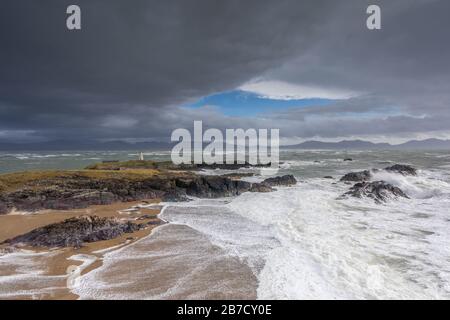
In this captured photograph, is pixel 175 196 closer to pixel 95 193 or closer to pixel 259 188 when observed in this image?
pixel 95 193

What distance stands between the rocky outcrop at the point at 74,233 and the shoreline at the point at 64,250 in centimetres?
26

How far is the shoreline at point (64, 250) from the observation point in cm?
632

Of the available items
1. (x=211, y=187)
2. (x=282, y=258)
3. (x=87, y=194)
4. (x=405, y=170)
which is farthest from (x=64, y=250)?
(x=405, y=170)

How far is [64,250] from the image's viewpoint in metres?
8.63

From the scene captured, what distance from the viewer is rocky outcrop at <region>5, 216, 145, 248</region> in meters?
9.12

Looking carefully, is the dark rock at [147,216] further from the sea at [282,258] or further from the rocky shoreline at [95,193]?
the rocky shoreline at [95,193]

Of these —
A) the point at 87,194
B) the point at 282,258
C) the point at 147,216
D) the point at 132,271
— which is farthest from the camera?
the point at 87,194

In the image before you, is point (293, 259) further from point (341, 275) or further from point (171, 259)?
point (171, 259)

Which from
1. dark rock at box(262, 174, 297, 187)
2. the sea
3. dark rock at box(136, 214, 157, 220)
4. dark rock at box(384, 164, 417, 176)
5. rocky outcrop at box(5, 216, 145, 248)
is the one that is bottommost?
the sea

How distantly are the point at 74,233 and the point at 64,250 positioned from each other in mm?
973

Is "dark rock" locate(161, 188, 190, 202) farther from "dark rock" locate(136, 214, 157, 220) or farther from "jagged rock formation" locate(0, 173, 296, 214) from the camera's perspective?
"dark rock" locate(136, 214, 157, 220)

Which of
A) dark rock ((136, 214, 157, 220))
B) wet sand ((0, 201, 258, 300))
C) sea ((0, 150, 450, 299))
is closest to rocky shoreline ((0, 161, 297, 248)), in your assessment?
dark rock ((136, 214, 157, 220))

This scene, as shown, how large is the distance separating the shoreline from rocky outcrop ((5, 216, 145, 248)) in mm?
255

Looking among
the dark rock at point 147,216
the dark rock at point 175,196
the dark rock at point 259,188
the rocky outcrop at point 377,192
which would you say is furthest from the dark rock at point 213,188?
the rocky outcrop at point 377,192
